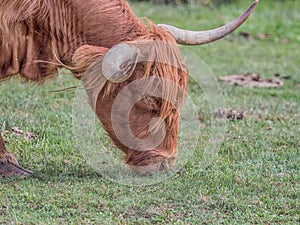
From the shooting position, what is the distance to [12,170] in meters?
5.61

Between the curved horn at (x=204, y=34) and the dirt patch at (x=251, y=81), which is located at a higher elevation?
the curved horn at (x=204, y=34)

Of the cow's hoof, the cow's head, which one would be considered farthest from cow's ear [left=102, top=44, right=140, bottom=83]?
the cow's hoof

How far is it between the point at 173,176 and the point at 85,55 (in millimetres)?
1191

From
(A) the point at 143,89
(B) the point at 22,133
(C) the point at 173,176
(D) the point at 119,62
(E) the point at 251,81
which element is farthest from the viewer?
(E) the point at 251,81

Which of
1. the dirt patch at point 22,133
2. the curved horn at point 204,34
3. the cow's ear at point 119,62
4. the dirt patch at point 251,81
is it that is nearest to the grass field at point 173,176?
the dirt patch at point 22,133

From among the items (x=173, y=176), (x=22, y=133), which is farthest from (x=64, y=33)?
(x=22, y=133)

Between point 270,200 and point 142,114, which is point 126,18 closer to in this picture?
point 142,114

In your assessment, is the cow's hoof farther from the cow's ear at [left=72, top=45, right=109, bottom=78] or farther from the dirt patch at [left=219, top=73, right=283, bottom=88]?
the dirt patch at [left=219, top=73, right=283, bottom=88]

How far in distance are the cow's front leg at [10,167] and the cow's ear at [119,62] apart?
1.05 m

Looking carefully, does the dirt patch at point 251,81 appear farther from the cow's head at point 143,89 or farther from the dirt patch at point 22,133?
the cow's head at point 143,89

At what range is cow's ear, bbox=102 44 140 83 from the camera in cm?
514

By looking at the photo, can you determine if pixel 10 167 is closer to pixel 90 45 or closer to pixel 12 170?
pixel 12 170

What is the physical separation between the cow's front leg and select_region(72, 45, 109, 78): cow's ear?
912 mm

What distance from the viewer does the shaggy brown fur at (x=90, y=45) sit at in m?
5.34
